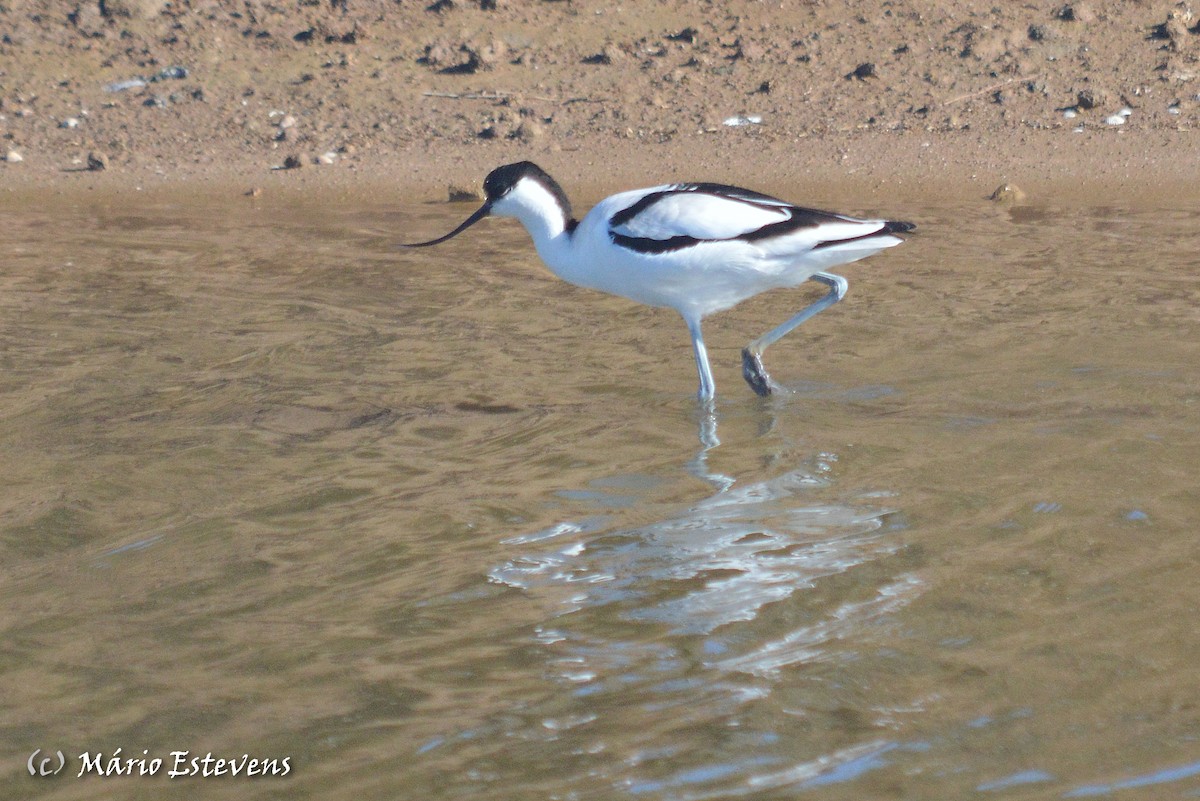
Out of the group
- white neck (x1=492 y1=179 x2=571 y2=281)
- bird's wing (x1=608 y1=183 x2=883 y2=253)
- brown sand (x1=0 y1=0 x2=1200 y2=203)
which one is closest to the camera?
bird's wing (x1=608 y1=183 x2=883 y2=253)

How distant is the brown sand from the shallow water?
2267 millimetres

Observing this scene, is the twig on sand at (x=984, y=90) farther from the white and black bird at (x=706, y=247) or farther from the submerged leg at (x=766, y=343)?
the white and black bird at (x=706, y=247)

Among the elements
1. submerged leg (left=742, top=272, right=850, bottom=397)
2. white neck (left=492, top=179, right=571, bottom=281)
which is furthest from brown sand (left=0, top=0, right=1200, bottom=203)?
white neck (left=492, top=179, right=571, bottom=281)

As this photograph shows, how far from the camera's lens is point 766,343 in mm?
5156

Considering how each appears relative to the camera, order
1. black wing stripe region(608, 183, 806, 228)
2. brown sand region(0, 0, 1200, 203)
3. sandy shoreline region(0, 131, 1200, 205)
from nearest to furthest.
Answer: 1. black wing stripe region(608, 183, 806, 228)
2. sandy shoreline region(0, 131, 1200, 205)
3. brown sand region(0, 0, 1200, 203)

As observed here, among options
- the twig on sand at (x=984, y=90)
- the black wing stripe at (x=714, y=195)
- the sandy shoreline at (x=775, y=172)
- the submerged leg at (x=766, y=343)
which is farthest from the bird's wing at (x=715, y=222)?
the twig on sand at (x=984, y=90)

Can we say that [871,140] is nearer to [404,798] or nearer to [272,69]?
[272,69]

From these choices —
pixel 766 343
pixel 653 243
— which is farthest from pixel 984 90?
pixel 653 243

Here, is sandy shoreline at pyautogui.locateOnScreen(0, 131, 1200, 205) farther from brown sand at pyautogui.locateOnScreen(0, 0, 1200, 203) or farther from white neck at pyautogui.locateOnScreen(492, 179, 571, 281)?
white neck at pyautogui.locateOnScreen(492, 179, 571, 281)

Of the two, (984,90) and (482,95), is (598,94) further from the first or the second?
(984,90)

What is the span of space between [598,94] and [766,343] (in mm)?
4781

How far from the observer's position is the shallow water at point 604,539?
2.65m

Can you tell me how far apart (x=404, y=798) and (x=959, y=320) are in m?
3.70

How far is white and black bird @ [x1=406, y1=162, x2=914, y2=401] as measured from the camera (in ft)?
15.1
